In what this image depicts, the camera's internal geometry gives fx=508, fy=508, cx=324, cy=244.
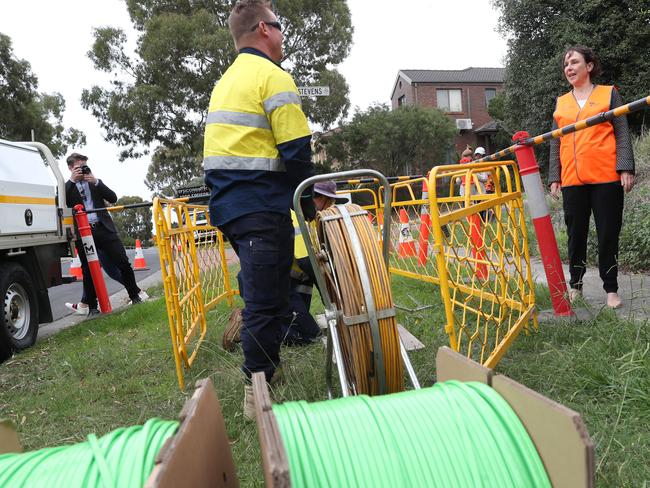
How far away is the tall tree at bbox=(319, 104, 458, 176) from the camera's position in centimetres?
2962

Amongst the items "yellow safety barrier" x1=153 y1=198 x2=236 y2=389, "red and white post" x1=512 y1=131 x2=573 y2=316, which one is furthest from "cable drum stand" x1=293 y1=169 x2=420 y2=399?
"red and white post" x1=512 y1=131 x2=573 y2=316

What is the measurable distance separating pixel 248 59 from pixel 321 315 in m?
2.85

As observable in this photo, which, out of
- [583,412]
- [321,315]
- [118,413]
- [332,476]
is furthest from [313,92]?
[332,476]

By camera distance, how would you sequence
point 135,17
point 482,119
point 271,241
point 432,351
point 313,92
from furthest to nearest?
point 482,119 < point 135,17 < point 313,92 < point 432,351 < point 271,241

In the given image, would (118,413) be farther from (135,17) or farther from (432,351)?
(135,17)

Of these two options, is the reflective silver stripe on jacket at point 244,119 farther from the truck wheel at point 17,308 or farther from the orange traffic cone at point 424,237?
the orange traffic cone at point 424,237

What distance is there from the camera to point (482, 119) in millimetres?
39906

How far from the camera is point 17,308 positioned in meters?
5.13

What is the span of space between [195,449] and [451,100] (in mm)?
41445

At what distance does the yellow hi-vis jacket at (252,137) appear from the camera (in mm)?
2479

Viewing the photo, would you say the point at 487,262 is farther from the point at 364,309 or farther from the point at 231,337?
the point at 231,337

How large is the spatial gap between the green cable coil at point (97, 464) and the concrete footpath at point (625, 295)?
2890mm

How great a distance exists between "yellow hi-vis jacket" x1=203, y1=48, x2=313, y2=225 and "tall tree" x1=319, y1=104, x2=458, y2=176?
27.4 m

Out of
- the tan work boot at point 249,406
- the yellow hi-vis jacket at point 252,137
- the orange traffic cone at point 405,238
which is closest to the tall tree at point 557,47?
the orange traffic cone at point 405,238
